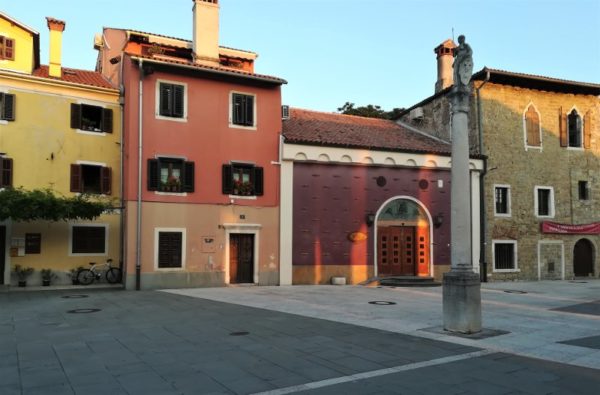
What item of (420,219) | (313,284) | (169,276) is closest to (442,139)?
(420,219)

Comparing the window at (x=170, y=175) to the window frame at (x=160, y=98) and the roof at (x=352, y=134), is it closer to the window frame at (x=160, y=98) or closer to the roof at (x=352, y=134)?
the window frame at (x=160, y=98)

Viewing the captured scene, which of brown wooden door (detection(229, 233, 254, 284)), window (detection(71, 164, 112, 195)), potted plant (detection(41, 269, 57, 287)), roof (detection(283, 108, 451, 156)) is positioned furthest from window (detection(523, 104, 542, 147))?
potted plant (detection(41, 269, 57, 287))

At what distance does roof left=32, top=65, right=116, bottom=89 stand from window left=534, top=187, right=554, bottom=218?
20813 mm

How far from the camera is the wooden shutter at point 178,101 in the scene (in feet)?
63.9

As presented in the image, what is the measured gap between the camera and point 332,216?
830 inches

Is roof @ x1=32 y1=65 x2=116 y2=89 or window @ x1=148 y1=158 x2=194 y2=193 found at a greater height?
roof @ x1=32 y1=65 x2=116 y2=89

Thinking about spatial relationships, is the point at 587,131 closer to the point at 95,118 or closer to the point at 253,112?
the point at 253,112

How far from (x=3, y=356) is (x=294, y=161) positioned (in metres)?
14.7

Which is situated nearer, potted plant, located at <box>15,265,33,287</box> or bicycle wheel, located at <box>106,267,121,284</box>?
potted plant, located at <box>15,265,33,287</box>

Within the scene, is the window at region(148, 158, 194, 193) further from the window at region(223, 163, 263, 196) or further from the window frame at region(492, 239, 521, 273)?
the window frame at region(492, 239, 521, 273)

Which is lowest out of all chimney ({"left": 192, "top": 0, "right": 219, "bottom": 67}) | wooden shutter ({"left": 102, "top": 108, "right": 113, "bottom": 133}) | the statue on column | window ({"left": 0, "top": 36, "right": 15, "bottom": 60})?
the statue on column

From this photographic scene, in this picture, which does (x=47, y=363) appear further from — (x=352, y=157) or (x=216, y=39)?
(x=216, y=39)

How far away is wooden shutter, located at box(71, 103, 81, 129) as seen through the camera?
1936 centimetres

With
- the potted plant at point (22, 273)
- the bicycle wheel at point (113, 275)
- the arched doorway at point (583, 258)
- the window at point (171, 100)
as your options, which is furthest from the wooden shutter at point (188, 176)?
the arched doorway at point (583, 258)
